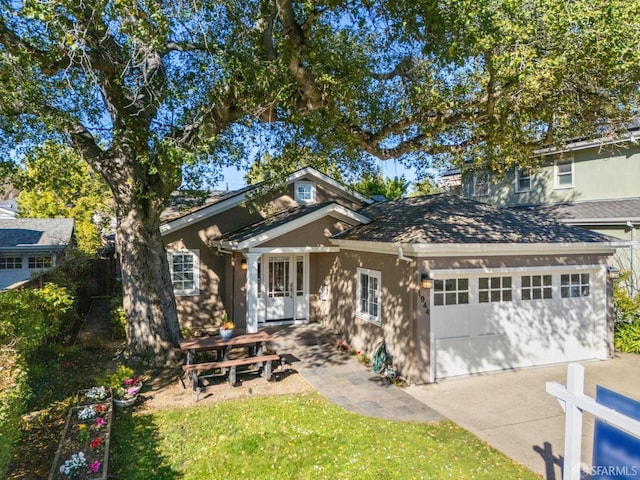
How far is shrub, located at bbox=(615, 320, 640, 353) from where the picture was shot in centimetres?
1116

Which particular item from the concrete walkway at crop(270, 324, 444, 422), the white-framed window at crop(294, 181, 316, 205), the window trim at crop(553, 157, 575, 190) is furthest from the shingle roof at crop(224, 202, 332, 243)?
the window trim at crop(553, 157, 575, 190)

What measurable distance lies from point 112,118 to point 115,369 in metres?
6.01

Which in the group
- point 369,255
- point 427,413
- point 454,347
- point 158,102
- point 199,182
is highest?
point 158,102

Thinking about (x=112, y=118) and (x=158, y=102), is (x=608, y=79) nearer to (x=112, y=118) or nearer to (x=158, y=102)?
(x=158, y=102)

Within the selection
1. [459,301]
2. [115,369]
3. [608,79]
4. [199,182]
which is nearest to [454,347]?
[459,301]

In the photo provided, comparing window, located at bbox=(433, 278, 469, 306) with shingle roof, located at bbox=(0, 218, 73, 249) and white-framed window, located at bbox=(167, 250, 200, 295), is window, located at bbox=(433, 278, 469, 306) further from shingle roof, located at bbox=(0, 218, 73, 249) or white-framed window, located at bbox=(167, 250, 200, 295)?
shingle roof, located at bbox=(0, 218, 73, 249)

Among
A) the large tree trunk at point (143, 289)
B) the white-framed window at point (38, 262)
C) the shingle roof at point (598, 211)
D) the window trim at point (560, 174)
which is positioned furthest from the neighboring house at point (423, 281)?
the white-framed window at point (38, 262)

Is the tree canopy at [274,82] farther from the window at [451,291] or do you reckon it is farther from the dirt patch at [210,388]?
the window at [451,291]

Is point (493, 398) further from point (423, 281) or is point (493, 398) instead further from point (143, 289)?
point (143, 289)

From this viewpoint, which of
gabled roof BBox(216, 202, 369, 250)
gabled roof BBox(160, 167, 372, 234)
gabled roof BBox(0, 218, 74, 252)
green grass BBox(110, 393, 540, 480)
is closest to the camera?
green grass BBox(110, 393, 540, 480)

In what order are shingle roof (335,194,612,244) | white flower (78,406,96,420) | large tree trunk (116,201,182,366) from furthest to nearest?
large tree trunk (116,201,182,366) → shingle roof (335,194,612,244) → white flower (78,406,96,420)

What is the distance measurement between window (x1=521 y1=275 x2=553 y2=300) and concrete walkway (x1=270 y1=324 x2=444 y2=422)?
161 inches

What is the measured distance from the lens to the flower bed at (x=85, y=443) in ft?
16.9

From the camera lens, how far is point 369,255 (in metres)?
10.7
